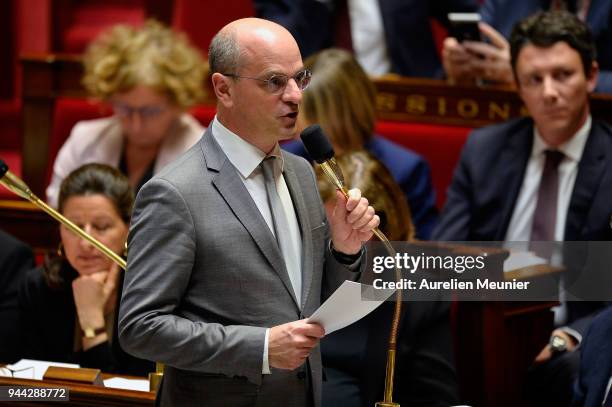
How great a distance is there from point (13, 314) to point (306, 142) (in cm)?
86

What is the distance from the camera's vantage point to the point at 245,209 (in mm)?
1067

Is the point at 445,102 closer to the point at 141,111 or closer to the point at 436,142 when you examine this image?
the point at 436,142

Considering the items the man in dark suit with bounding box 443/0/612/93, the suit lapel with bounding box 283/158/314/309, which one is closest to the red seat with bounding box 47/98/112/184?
the man in dark suit with bounding box 443/0/612/93

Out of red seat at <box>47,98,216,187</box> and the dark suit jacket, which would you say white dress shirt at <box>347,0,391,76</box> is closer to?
red seat at <box>47,98,216,187</box>

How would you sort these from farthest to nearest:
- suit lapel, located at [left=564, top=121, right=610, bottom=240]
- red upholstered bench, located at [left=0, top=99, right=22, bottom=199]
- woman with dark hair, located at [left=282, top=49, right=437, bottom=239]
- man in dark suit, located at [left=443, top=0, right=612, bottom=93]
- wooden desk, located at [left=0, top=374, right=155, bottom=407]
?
1. red upholstered bench, located at [left=0, top=99, right=22, bottom=199]
2. man in dark suit, located at [left=443, top=0, right=612, bottom=93]
3. woman with dark hair, located at [left=282, top=49, right=437, bottom=239]
4. suit lapel, located at [left=564, top=121, right=610, bottom=240]
5. wooden desk, located at [left=0, top=374, right=155, bottom=407]

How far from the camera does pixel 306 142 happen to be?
3.45ft

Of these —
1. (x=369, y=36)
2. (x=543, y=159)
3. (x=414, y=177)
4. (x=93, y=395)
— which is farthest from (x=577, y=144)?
(x=93, y=395)

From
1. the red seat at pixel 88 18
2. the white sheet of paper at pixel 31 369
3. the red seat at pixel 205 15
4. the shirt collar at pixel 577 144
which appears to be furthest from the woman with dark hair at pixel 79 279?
the red seat at pixel 88 18

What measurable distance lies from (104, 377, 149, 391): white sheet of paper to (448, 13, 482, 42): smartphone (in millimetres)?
1085

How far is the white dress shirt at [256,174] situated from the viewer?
→ 1.09 metres

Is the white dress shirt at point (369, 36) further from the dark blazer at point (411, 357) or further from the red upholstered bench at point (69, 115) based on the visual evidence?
the dark blazer at point (411, 357)

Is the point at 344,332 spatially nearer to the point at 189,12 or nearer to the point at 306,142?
the point at 306,142

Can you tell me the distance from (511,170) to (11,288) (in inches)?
35.9

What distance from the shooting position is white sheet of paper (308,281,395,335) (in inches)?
38.8
